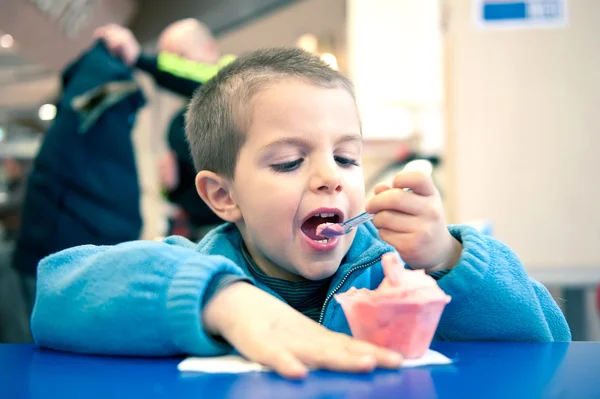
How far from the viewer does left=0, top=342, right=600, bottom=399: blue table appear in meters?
0.43

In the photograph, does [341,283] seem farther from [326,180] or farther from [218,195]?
[218,195]

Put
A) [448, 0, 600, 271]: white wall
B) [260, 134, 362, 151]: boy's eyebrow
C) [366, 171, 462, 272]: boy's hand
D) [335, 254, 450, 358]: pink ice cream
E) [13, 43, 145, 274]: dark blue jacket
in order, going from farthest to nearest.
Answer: [448, 0, 600, 271]: white wall < [13, 43, 145, 274]: dark blue jacket < [260, 134, 362, 151]: boy's eyebrow < [366, 171, 462, 272]: boy's hand < [335, 254, 450, 358]: pink ice cream

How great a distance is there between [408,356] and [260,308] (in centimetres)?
14

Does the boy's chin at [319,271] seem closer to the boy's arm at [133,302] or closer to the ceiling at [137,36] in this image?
the boy's arm at [133,302]

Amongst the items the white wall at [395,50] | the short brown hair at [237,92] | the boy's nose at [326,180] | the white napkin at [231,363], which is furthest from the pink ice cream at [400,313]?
the white wall at [395,50]

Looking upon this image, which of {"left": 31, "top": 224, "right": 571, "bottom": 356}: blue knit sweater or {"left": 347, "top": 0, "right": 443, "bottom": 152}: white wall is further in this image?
{"left": 347, "top": 0, "right": 443, "bottom": 152}: white wall

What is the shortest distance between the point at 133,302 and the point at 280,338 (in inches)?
6.2

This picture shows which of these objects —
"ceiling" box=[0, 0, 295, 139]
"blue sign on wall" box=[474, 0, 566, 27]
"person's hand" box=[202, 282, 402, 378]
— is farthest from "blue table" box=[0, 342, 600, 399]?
"ceiling" box=[0, 0, 295, 139]

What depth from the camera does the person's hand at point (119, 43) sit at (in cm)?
193

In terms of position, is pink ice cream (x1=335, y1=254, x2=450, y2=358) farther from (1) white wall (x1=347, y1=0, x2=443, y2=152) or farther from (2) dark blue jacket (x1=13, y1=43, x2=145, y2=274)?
(1) white wall (x1=347, y1=0, x2=443, y2=152)

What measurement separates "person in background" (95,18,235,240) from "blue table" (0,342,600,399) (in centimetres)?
142

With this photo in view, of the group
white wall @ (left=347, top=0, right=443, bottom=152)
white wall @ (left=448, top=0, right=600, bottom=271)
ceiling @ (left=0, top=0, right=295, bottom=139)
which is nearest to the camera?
white wall @ (left=448, top=0, right=600, bottom=271)

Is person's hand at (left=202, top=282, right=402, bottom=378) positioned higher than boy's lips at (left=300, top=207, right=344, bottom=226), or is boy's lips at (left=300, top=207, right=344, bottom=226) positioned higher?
boy's lips at (left=300, top=207, right=344, bottom=226)

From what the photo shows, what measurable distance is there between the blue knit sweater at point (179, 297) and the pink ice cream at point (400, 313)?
0.44ft
